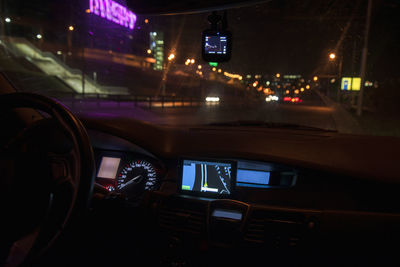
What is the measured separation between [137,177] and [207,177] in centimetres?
70

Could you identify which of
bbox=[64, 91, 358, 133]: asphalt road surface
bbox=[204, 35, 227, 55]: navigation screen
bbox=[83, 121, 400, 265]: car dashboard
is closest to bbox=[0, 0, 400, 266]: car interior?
bbox=[83, 121, 400, 265]: car dashboard

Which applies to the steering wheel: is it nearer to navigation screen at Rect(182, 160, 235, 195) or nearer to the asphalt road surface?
navigation screen at Rect(182, 160, 235, 195)

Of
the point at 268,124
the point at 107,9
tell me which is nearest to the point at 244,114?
the point at 107,9

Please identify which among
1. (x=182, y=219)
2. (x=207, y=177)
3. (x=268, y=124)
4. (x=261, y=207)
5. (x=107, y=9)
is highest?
(x=107, y=9)

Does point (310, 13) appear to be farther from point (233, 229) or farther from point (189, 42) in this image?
point (233, 229)

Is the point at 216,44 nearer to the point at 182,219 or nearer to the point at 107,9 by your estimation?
the point at 182,219

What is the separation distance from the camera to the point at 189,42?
4.79 metres

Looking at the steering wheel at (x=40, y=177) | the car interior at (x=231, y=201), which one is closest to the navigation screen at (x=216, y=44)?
the car interior at (x=231, y=201)

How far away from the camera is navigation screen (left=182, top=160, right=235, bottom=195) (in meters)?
2.61

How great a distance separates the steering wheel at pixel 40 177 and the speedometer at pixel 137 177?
4.15ft

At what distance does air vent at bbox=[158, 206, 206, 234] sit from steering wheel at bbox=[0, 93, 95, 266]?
1.06 m

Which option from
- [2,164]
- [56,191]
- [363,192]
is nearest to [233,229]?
[363,192]

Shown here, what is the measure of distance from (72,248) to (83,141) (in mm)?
1125

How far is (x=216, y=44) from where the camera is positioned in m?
3.45
